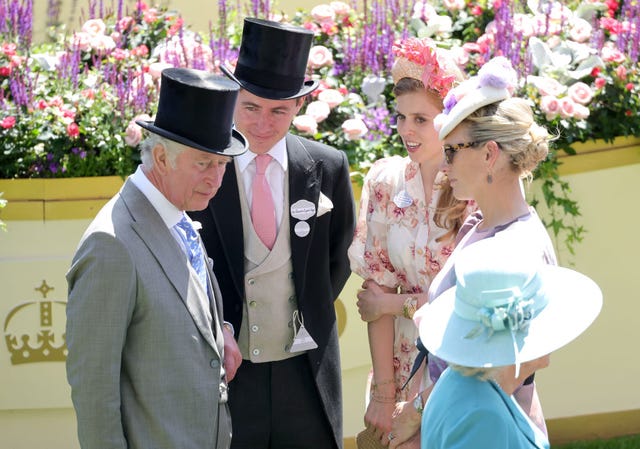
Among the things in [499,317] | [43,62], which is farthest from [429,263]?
[43,62]

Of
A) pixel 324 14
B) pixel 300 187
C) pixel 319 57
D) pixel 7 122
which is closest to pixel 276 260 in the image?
pixel 300 187

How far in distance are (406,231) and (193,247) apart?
0.87 meters

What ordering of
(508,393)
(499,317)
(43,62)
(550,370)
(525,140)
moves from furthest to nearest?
1. (43,62)
2. (550,370)
3. (525,140)
4. (508,393)
5. (499,317)

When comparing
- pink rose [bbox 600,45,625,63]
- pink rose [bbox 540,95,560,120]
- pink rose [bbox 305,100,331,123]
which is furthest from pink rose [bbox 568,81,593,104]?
pink rose [bbox 305,100,331,123]

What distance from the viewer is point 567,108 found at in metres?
5.49

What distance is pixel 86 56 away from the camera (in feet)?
20.9

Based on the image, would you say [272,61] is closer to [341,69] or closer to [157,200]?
[157,200]

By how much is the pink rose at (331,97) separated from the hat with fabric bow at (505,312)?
3130mm

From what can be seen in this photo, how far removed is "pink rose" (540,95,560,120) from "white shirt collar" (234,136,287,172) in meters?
1.91

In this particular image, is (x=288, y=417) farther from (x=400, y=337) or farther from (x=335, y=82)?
(x=335, y=82)

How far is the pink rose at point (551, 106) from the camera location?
549 cm

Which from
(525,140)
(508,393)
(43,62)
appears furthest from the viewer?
(43,62)

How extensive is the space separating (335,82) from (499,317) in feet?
12.2

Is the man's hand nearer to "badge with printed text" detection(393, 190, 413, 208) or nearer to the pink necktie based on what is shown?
the pink necktie
